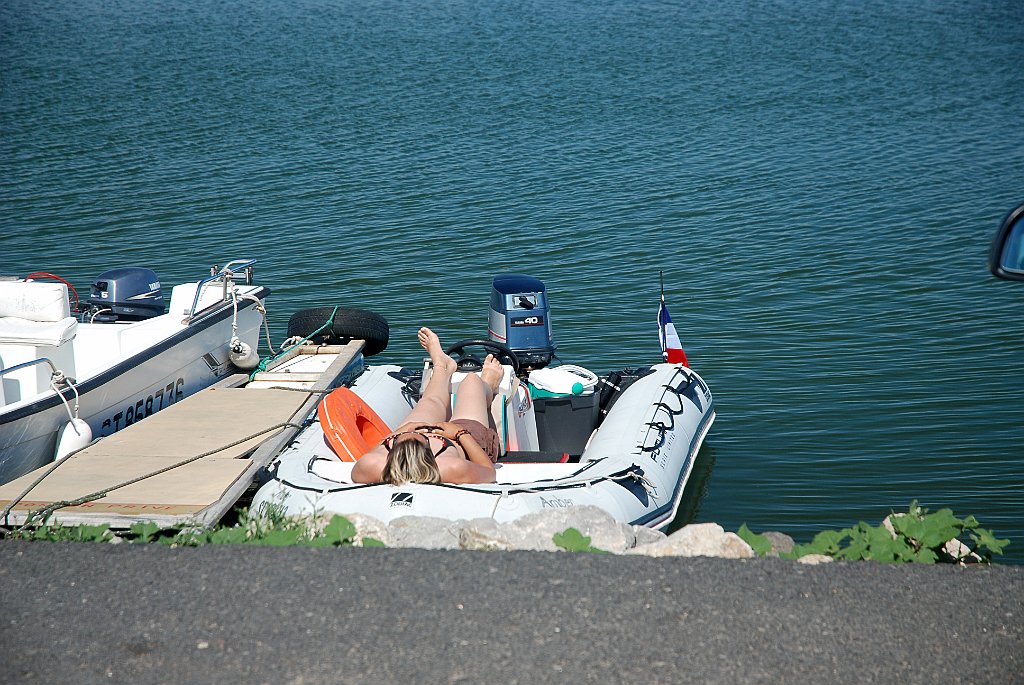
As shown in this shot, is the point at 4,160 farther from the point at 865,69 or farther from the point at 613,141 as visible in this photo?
the point at 865,69

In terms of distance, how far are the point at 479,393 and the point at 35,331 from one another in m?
2.95

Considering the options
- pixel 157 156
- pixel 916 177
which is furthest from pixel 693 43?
pixel 157 156

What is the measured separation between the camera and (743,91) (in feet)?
65.7

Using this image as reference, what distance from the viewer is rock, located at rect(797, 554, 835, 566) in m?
3.62

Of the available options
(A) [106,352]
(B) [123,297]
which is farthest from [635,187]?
(A) [106,352]

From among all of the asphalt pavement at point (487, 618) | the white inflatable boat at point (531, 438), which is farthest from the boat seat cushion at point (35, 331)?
the asphalt pavement at point (487, 618)

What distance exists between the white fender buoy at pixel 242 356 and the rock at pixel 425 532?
14.7 feet

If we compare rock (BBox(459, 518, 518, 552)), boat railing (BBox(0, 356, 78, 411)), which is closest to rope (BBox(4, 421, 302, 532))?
boat railing (BBox(0, 356, 78, 411))

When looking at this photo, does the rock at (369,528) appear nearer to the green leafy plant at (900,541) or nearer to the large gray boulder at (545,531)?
the large gray boulder at (545,531)

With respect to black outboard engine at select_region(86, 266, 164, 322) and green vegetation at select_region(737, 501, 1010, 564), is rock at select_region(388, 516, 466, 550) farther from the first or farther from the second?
black outboard engine at select_region(86, 266, 164, 322)

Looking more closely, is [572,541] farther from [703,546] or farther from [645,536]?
[645,536]

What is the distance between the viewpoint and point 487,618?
3244 mm

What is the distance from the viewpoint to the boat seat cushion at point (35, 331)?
21.1ft

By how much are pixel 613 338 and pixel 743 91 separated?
39.2 feet
